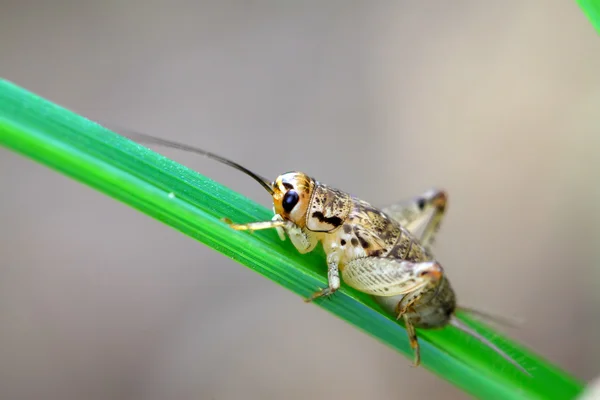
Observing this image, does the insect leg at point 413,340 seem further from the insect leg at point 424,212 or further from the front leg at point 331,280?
the insect leg at point 424,212

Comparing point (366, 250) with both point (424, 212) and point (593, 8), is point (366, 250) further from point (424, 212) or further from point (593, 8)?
point (593, 8)

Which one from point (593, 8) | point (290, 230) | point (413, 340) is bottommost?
point (413, 340)

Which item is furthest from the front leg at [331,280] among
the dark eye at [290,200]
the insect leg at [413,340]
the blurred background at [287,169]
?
the blurred background at [287,169]

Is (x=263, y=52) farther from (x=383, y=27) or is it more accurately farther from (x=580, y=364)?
(x=580, y=364)

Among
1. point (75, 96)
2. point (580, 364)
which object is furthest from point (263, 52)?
point (580, 364)

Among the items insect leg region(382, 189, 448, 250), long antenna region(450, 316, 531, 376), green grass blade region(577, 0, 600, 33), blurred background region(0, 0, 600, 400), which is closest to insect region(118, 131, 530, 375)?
long antenna region(450, 316, 531, 376)

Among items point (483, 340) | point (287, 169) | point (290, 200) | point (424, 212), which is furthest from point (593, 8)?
point (287, 169)
